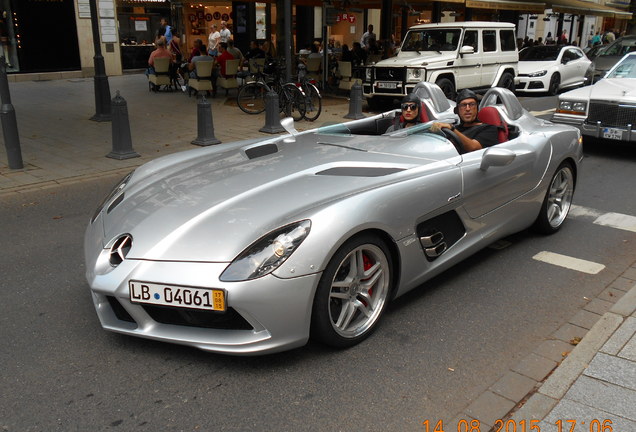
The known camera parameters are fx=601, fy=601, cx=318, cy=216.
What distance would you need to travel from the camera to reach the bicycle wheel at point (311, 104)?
13078mm

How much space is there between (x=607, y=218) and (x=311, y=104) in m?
7.95

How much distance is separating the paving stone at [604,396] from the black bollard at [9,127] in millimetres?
7701

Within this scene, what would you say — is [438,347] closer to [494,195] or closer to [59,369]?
[494,195]

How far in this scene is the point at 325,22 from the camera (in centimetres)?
1806

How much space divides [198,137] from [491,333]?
7.61 m

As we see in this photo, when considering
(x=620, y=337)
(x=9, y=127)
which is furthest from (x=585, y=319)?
(x=9, y=127)

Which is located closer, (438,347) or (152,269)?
(152,269)

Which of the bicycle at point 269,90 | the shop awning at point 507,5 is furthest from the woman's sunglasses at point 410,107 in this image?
the shop awning at point 507,5

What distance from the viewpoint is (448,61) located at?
14344 millimetres

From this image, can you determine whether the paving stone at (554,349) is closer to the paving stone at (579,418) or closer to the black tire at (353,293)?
the paving stone at (579,418)

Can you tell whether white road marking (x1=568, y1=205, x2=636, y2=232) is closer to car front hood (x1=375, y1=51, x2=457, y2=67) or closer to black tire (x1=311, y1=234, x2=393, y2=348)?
black tire (x1=311, y1=234, x2=393, y2=348)

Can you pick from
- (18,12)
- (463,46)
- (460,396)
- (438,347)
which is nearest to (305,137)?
(438,347)

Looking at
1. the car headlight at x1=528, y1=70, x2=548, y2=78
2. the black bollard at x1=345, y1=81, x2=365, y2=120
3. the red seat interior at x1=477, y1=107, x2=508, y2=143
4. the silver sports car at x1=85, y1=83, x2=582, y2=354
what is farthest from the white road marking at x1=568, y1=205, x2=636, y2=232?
the car headlight at x1=528, y1=70, x2=548, y2=78

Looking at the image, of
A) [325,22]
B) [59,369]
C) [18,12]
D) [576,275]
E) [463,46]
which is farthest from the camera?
[18,12]
